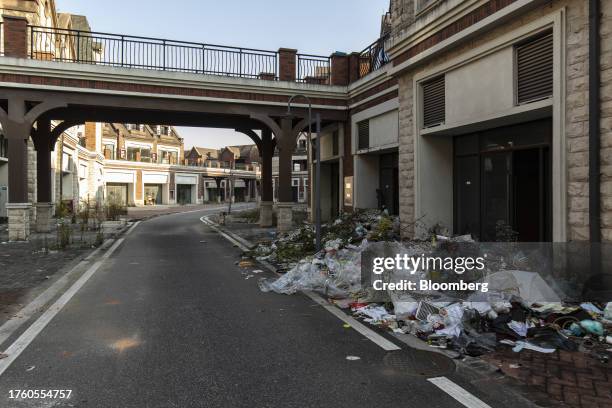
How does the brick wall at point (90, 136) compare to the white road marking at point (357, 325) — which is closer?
the white road marking at point (357, 325)

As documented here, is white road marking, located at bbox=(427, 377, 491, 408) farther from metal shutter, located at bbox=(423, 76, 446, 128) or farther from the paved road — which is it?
metal shutter, located at bbox=(423, 76, 446, 128)

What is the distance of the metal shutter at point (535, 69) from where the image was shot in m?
7.67

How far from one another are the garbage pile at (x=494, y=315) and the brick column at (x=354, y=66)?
1273cm

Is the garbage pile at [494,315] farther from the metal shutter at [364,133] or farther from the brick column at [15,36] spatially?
the brick column at [15,36]

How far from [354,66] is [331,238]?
30.2 ft

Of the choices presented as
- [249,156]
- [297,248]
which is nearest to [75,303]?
A: [297,248]

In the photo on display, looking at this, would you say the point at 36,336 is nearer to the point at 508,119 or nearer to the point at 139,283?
the point at 139,283

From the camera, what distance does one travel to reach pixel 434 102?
35.1 ft

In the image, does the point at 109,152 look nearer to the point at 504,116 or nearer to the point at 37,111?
the point at 37,111

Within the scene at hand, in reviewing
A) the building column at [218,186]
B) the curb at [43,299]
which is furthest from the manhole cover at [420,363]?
the building column at [218,186]

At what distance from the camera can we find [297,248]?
12359mm

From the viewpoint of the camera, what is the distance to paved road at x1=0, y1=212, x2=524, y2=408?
153 inches

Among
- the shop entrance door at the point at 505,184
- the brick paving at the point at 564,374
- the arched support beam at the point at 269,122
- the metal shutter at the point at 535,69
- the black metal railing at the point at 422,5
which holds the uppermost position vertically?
the black metal railing at the point at 422,5

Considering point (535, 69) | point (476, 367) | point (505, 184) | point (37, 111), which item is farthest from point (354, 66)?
point (476, 367)
